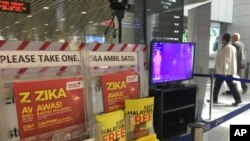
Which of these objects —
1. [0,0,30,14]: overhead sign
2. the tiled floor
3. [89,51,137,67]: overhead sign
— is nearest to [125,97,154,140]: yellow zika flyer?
[89,51,137,67]: overhead sign

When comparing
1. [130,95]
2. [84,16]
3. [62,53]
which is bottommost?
[130,95]

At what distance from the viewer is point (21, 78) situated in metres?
1.07

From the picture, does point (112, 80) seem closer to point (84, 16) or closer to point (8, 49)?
point (8, 49)

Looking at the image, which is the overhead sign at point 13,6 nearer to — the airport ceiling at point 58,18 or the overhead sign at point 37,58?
the airport ceiling at point 58,18

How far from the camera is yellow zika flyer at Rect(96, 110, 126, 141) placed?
3.99 ft

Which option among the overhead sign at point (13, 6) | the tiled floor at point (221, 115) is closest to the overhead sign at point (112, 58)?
the tiled floor at point (221, 115)

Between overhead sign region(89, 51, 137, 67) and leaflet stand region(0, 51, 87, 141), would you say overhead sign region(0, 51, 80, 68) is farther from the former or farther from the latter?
overhead sign region(89, 51, 137, 67)

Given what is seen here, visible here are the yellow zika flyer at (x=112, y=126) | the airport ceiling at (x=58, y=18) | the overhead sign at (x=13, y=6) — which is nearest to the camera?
the yellow zika flyer at (x=112, y=126)

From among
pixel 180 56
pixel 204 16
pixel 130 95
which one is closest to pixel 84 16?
pixel 204 16

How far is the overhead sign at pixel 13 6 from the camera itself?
5.06 meters

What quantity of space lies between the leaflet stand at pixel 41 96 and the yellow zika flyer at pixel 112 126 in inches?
4.0

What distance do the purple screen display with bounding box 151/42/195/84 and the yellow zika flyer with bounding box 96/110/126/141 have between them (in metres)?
0.95

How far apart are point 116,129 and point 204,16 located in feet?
8.95

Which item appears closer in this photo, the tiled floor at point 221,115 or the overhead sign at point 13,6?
the tiled floor at point 221,115
